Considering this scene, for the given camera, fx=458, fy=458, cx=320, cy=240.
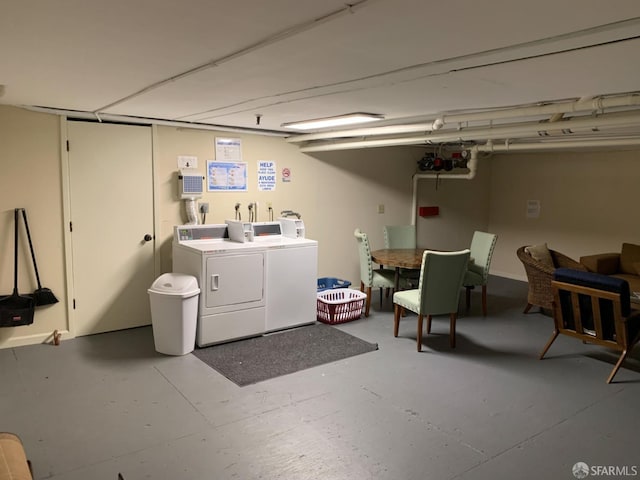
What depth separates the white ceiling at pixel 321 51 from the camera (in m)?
1.53

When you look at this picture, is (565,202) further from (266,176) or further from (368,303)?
(266,176)

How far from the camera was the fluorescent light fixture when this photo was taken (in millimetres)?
3855

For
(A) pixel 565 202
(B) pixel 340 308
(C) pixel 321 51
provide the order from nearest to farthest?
(C) pixel 321 51 < (B) pixel 340 308 < (A) pixel 565 202

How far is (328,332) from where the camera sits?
4633mm

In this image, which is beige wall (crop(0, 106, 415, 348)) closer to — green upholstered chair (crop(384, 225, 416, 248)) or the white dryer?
green upholstered chair (crop(384, 225, 416, 248))

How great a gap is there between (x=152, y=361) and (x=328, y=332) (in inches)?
66.4

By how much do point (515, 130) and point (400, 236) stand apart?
2712 millimetres

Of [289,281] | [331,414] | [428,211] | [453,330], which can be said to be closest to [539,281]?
[453,330]

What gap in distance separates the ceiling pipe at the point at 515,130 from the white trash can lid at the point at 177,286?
7.53 ft

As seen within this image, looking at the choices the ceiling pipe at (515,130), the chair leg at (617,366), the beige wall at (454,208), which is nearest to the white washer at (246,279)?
the ceiling pipe at (515,130)

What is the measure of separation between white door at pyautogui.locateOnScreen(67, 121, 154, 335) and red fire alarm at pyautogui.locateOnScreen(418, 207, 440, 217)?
404 cm

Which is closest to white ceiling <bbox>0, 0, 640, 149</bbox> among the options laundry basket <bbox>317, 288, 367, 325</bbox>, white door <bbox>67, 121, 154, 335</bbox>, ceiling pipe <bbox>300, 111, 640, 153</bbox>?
ceiling pipe <bbox>300, 111, 640, 153</bbox>

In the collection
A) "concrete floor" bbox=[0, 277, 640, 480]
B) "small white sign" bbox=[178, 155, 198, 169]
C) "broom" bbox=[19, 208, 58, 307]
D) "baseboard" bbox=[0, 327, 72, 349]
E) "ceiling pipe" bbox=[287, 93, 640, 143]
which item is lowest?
"concrete floor" bbox=[0, 277, 640, 480]

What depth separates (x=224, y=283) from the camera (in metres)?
4.20
